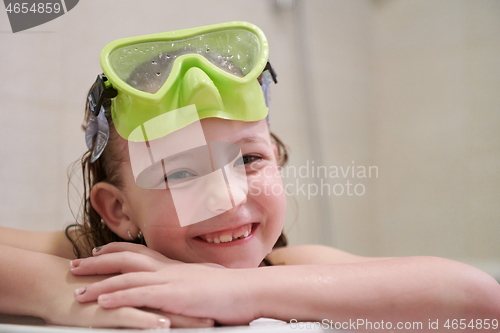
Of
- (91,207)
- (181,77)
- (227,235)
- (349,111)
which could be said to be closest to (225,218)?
(227,235)

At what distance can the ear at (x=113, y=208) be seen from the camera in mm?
803

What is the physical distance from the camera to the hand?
0.52 meters

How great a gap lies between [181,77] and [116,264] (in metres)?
0.35

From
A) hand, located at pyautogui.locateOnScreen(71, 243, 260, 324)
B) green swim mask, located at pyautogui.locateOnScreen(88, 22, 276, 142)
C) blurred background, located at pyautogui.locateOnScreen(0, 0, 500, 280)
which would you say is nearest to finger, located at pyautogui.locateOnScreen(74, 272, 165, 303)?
hand, located at pyautogui.locateOnScreen(71, 243, 260, 324)

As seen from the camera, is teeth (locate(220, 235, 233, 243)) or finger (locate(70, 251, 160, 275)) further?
teeth (locate(220, 235, 233, 243))

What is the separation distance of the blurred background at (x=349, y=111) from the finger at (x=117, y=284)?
467 mm

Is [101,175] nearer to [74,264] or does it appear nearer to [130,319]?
[74,264]

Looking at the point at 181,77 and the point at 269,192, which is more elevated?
the point at 181,77

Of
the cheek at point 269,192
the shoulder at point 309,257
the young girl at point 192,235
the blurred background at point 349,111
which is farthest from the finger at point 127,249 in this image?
the shoulder at point 309,257

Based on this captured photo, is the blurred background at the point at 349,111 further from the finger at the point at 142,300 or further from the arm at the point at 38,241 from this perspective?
the finger at the point at 142,300

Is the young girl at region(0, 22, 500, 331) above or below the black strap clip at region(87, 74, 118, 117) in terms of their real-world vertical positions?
below

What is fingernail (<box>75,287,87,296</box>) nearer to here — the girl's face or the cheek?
the girl's face

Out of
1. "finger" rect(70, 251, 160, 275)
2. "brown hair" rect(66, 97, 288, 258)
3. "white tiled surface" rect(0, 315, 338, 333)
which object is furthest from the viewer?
"brown hair" rect(66, 97, 288, 258)

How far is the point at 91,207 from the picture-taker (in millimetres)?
945
